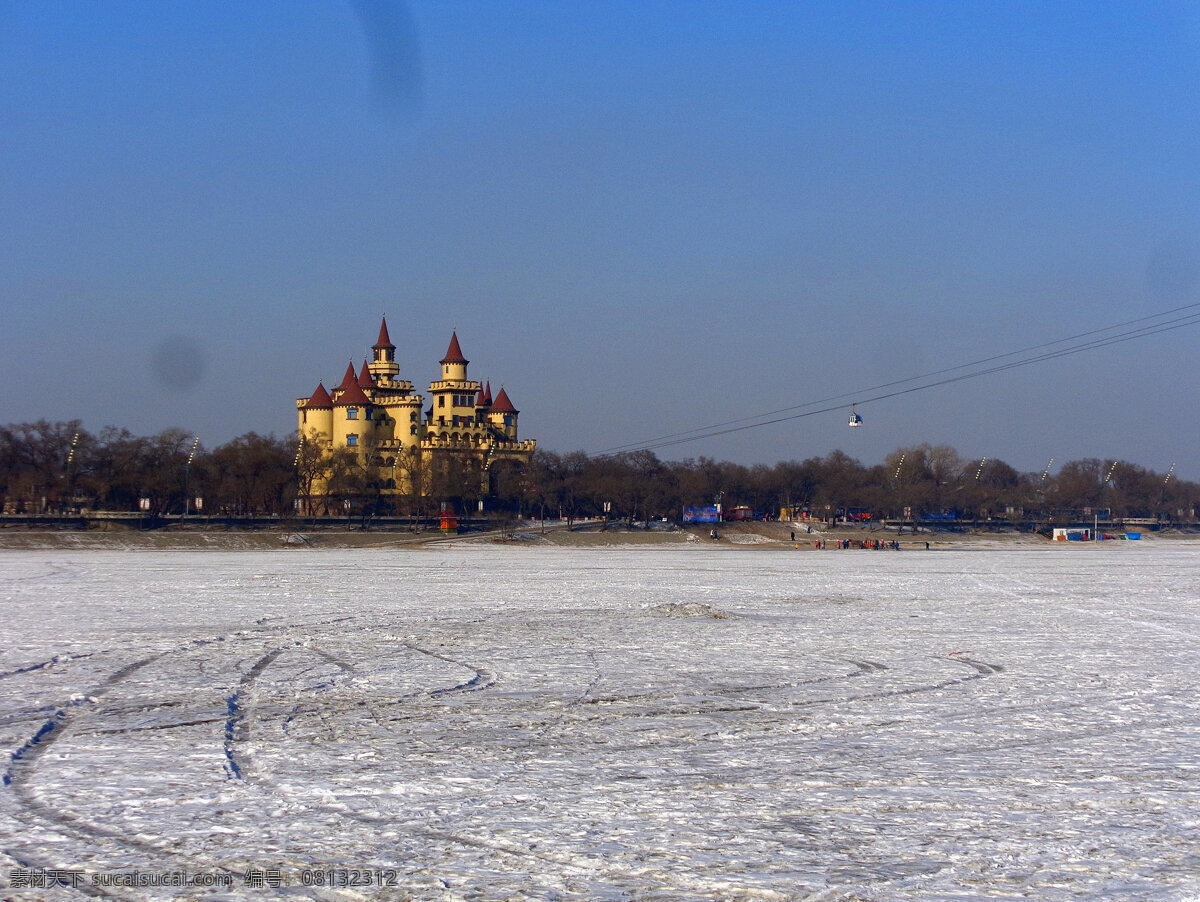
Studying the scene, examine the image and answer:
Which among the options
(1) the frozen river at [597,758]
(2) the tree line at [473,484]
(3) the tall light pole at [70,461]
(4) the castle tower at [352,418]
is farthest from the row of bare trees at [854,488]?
(1) the frozen river at [597,758]

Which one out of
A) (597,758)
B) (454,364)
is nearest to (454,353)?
(454,364)

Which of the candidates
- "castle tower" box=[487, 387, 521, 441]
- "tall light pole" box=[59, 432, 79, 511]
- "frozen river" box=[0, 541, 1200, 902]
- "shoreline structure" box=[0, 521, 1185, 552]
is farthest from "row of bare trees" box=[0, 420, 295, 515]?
"frozen river" box=[0, 541, 1200, 902]

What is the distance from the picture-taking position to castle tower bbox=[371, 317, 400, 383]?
126 meters

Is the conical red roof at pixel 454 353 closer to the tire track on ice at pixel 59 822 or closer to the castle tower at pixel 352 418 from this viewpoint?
the castle tower at pixel 352 418

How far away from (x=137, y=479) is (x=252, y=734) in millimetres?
88651

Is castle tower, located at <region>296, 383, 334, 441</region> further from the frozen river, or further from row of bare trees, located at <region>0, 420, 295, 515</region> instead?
the frozen river

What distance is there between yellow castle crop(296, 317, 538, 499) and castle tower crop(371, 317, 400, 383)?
0.11m

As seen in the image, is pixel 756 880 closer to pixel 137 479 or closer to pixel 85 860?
pixel 85 860

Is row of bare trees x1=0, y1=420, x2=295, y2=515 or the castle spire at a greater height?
the castle spire

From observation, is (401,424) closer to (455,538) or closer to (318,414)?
(318,414)

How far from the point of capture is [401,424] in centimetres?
12062

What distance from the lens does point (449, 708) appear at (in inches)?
472

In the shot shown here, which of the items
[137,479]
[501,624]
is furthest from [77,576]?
[137,479]

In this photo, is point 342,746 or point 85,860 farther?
point 342,746
